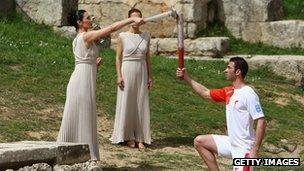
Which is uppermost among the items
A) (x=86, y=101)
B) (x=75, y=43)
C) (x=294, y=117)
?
(x=75, y=43)

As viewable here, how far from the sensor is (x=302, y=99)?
13172mm

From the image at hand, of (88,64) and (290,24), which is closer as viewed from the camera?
(88,64)

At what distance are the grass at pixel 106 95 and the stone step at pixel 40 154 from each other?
2.07 m

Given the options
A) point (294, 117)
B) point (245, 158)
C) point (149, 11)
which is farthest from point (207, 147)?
point (149, 11)

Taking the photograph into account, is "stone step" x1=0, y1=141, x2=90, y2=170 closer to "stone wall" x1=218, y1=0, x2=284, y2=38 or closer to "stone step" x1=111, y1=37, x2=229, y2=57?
"stone step" x1=111, y1=37, x2=229, y2=57

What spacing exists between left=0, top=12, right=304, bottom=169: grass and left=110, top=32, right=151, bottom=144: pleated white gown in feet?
1.42

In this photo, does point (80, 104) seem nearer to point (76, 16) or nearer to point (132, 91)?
point (76, 16)

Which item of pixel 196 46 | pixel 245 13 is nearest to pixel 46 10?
pixel 196 46

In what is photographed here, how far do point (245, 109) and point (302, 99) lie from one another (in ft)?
23.2

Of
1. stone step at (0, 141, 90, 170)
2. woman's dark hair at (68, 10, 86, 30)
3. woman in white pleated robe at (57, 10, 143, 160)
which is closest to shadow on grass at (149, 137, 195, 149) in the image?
woman in white pleated robe at (57, 10, 143, 160)

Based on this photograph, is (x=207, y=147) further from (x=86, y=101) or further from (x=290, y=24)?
(x=290, y=24)

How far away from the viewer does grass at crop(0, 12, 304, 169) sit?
9438 millimetres

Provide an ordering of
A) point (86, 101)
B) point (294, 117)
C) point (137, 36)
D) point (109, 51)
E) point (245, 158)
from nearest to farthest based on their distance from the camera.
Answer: point (245, 158) < point (86, 101) < point (137, 36) < point (294, 117) < point (109, 51)

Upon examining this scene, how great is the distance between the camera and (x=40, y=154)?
6.13 metres
